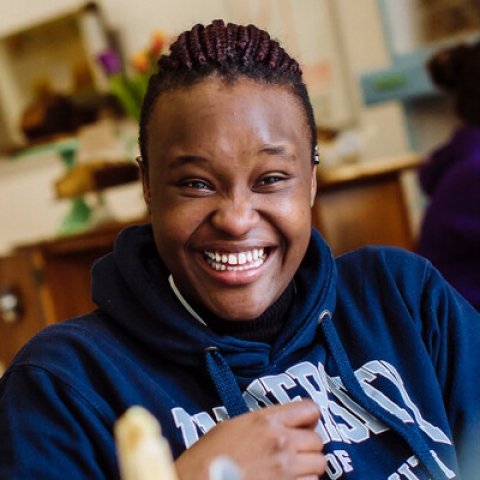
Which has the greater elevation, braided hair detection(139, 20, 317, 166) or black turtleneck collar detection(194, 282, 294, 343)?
braided hair detection(139, 20, 317, 166)

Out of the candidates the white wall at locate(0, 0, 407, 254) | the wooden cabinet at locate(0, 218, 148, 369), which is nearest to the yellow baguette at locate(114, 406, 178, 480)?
the wooden cabinet at locate(0, 218, 148, 369)

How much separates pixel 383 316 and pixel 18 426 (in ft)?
1.41

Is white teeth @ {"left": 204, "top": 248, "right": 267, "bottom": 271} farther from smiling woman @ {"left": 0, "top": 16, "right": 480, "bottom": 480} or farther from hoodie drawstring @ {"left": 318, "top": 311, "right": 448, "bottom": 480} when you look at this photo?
hoodie drawstring @ {"left": 318, "top": 311, "right": 448, "bottom": 480}

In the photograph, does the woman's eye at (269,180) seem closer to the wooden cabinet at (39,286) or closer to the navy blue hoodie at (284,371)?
the navy blue hoodie at (284,371)

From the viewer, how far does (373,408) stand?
0.84 meters

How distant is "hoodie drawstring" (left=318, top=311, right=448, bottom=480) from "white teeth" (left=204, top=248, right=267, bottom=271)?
13 centimetres

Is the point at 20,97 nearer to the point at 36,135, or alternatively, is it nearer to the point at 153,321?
the point at 36,135

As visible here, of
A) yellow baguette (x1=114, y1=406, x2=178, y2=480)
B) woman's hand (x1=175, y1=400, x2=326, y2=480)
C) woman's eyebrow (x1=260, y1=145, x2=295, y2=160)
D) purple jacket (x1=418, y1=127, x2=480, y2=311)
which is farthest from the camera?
purple jacket (x1=418, y1=127, x2=480, y2=311)

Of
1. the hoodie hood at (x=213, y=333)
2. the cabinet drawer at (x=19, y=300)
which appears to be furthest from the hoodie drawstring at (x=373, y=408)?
the cabinet drawer at (x=19, y=300)

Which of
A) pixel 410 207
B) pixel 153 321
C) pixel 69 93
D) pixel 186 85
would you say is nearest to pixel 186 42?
pixel 186 85

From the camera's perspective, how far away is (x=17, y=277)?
88.4 inches

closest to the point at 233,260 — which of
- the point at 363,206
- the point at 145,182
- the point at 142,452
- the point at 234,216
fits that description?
the point at 234,216

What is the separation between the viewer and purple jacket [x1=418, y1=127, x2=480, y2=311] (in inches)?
62.1

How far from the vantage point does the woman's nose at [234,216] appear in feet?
2.53
